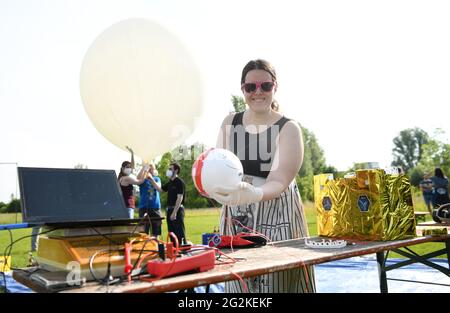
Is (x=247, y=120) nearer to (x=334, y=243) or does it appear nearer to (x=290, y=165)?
(x=290, y=165)

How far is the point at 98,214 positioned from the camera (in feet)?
4.54

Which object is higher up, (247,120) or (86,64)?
(86,64)

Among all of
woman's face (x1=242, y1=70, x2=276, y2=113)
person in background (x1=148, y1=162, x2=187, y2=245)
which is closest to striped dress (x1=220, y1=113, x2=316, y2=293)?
woman's face (x1=242, y1=70, x2=276, y2=113)

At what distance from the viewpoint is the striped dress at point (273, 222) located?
1.91 metres

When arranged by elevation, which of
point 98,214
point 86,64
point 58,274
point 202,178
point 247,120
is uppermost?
point 86,64

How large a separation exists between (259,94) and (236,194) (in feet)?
2.48

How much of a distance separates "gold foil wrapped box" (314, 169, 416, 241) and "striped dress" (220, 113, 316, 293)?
0.20 meters

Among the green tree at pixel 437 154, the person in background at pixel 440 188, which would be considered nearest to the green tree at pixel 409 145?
the green tree at pixel 437 154

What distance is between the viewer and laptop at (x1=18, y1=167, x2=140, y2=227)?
126 centimetres

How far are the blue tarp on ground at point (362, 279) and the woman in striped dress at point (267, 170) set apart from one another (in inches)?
92.0

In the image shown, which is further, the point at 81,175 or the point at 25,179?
the point at 81,175

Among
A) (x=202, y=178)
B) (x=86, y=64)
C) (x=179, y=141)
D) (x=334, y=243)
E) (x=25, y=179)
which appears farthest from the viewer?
(x=179, y=141)

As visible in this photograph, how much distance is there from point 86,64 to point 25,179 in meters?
2.63
